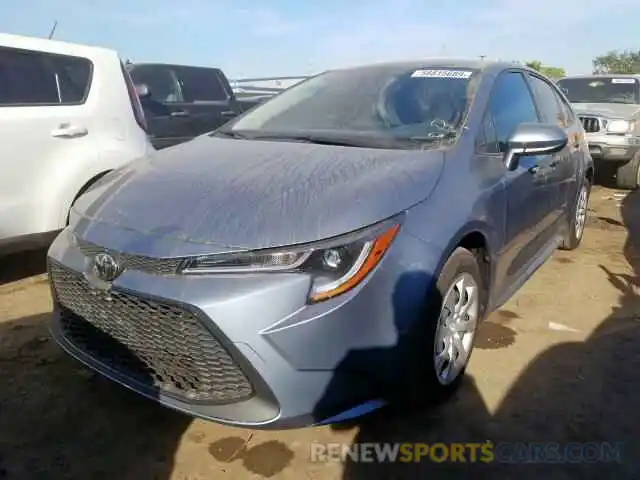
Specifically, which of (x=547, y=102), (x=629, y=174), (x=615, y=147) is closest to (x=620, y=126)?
(x=615, y=147)

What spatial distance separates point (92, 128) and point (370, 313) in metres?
2.98

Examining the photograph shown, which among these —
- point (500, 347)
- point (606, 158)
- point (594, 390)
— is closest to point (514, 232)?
point (500, 347)

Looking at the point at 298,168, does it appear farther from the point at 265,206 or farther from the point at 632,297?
the point at 632,297

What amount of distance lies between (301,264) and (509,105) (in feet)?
6.22

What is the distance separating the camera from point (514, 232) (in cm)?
291

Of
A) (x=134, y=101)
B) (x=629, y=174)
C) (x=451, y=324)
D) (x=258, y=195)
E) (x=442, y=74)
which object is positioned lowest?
(x=629, y=174)

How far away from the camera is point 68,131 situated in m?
3.88

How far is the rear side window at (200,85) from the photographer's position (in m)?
7.27

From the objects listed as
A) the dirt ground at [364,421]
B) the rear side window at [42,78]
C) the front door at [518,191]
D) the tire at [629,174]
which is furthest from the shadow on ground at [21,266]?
the tire at [629,174]

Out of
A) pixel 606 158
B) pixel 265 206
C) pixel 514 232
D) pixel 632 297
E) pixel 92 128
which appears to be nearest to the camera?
pixel 265 206

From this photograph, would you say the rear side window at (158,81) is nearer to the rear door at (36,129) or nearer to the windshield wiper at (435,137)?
A: the rear door at (36,129)

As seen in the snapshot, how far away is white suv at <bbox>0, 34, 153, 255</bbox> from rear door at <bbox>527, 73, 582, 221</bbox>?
293cm

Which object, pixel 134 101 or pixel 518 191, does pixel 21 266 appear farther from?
pixel 518 191

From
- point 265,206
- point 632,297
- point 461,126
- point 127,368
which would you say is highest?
point 461,126
